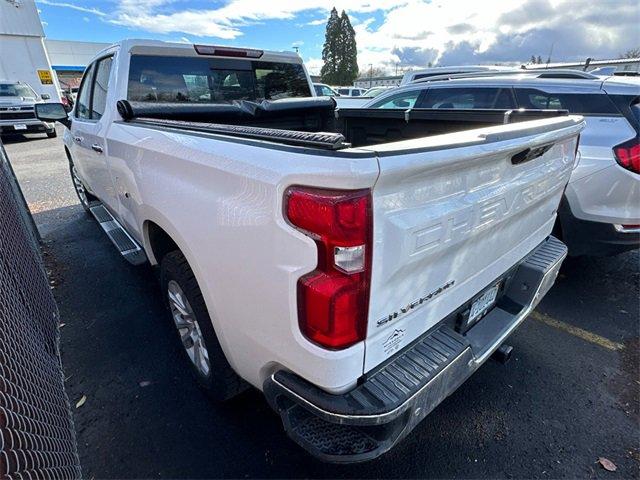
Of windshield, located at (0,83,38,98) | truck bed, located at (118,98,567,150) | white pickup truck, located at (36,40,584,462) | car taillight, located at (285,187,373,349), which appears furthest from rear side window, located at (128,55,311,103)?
windshield, located at (0,83,38,98)

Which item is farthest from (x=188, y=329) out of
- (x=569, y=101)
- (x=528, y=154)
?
(x=569, y=101)

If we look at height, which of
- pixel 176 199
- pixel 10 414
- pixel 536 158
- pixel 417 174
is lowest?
pixel 10 414

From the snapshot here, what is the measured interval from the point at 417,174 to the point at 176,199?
1.25m

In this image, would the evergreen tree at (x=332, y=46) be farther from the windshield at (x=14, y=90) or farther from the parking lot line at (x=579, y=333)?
the parking lot line at (x=579, y=333)

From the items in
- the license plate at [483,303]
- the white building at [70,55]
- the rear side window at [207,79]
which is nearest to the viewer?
the license plate at [483,303]

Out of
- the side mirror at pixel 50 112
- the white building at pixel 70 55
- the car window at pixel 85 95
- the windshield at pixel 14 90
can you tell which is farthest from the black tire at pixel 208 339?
the white building at pixel 70 55

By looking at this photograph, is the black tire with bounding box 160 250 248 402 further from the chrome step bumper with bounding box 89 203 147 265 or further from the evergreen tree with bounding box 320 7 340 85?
the evergreen tree with bounding box 320 7 340 85

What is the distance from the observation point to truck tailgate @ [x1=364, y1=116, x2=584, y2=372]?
1.24 metres

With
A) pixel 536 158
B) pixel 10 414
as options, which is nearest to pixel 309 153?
pixel 10 414

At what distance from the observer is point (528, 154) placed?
5.81ft

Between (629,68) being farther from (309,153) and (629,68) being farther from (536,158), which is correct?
(309,153)

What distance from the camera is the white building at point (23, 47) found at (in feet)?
61.7

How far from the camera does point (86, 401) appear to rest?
2406 millimetres

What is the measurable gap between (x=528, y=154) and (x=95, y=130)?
11.1ft
